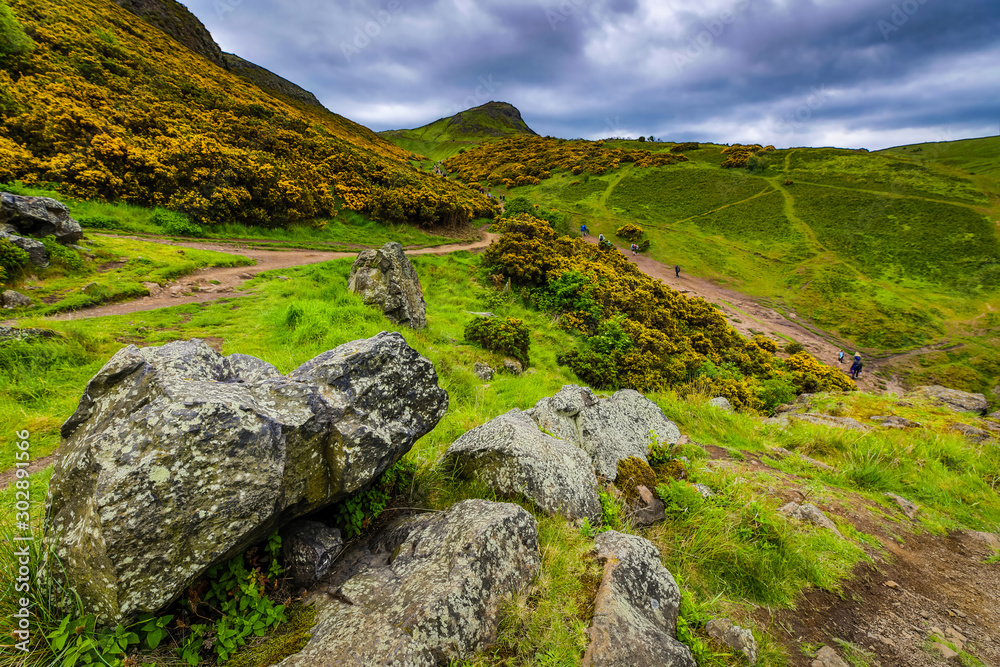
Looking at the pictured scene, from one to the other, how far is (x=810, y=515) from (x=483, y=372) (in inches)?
288

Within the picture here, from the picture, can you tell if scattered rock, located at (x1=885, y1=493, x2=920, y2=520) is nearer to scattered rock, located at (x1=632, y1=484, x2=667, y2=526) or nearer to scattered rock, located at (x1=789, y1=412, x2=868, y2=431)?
scattered rock, located at (x1=789, y1=412, x2=868, y2=431)

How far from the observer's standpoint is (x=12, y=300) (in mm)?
7910

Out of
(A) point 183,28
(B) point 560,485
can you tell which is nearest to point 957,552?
(B) point 560,485

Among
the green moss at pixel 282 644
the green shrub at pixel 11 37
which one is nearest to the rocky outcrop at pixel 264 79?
the green shrub at pixel 11 37

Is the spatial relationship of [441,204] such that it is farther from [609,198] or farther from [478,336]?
[609,198]

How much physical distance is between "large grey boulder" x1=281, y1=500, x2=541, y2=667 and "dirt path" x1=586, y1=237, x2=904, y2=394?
92.3ft

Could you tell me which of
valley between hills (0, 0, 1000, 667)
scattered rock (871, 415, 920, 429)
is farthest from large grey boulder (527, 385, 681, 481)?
scattered rock (871, 415, 920, 429)

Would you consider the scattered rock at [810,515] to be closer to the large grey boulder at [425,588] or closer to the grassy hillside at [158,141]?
the large grey boulder at [425,588]

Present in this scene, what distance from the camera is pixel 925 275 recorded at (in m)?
38.3

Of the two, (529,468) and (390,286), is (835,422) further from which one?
(390,286)

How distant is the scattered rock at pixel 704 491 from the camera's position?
500cm

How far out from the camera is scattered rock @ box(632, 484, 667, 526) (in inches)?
184

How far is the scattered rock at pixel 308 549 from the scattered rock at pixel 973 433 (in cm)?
1381

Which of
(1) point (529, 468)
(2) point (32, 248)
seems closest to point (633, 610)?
(1) point (529, 468)
